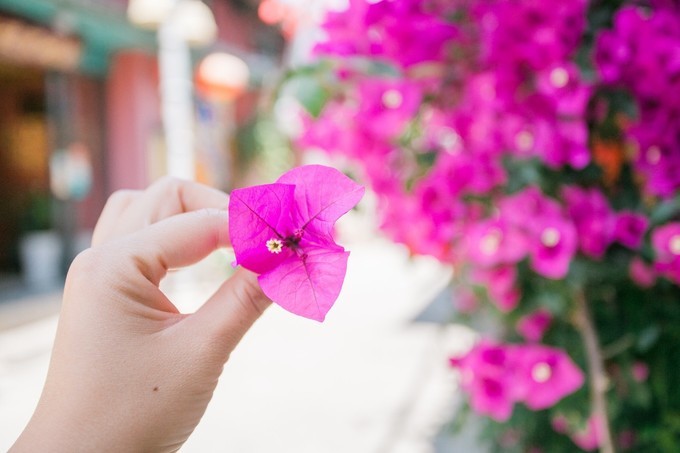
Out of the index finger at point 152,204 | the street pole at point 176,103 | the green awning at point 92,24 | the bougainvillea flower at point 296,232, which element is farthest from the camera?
the green awning at point 92,24

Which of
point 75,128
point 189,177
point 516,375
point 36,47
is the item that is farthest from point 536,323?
point 75,128

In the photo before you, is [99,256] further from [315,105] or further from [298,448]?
[298,448]

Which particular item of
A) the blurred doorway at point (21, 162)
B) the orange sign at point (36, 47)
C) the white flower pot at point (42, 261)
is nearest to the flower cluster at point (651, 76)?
the orange sign at point (36, 47)

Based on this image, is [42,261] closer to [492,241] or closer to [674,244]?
[492,241]

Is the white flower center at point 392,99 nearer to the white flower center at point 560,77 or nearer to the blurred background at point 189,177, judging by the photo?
the white flower center at point 560,77

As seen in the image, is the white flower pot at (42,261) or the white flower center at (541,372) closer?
the white flower center at (541,372)

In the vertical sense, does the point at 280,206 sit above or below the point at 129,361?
above

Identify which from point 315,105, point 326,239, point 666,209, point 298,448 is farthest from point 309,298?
point 298,448
